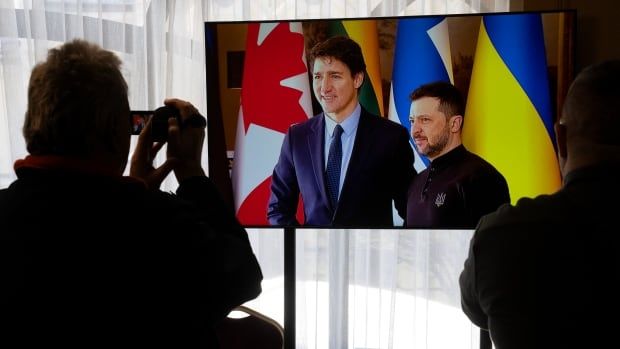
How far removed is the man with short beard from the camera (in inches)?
88.4

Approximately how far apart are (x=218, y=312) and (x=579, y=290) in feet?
2.25

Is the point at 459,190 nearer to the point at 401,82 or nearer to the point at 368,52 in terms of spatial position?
the point at 401,82

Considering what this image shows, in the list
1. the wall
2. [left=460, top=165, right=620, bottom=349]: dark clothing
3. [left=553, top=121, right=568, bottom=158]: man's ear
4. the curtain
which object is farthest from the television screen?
[left=460, top=165, right=620, bottom=349]: dark clothing

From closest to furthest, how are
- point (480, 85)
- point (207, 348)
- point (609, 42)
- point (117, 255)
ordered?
point (117, 255) → point (207, 348) → point (480, 85) → point (609, 42)

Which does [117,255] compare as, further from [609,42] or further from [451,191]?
[609,42]

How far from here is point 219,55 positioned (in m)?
2.34

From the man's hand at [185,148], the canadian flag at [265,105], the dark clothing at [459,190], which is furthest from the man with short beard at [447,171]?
the man's hand at [185,148]

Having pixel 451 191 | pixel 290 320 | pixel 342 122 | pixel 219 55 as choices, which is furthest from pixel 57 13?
pixel 451 191

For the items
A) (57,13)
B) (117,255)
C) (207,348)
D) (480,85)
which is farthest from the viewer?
(57,13)

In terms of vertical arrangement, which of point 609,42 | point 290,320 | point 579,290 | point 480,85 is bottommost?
point 290,320

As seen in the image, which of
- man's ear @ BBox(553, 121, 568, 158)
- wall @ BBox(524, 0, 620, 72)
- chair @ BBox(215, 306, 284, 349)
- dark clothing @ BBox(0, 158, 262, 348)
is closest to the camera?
dark clothing @ BBox(0, 158, 262, 348)

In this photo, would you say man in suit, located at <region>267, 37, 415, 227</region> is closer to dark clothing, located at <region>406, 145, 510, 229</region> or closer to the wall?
dark clothing, located at <region>406, 145, 510, 229</region>

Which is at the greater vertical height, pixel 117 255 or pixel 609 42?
pixel 609 42

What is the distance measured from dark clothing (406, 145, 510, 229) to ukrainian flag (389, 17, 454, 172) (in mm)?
69
